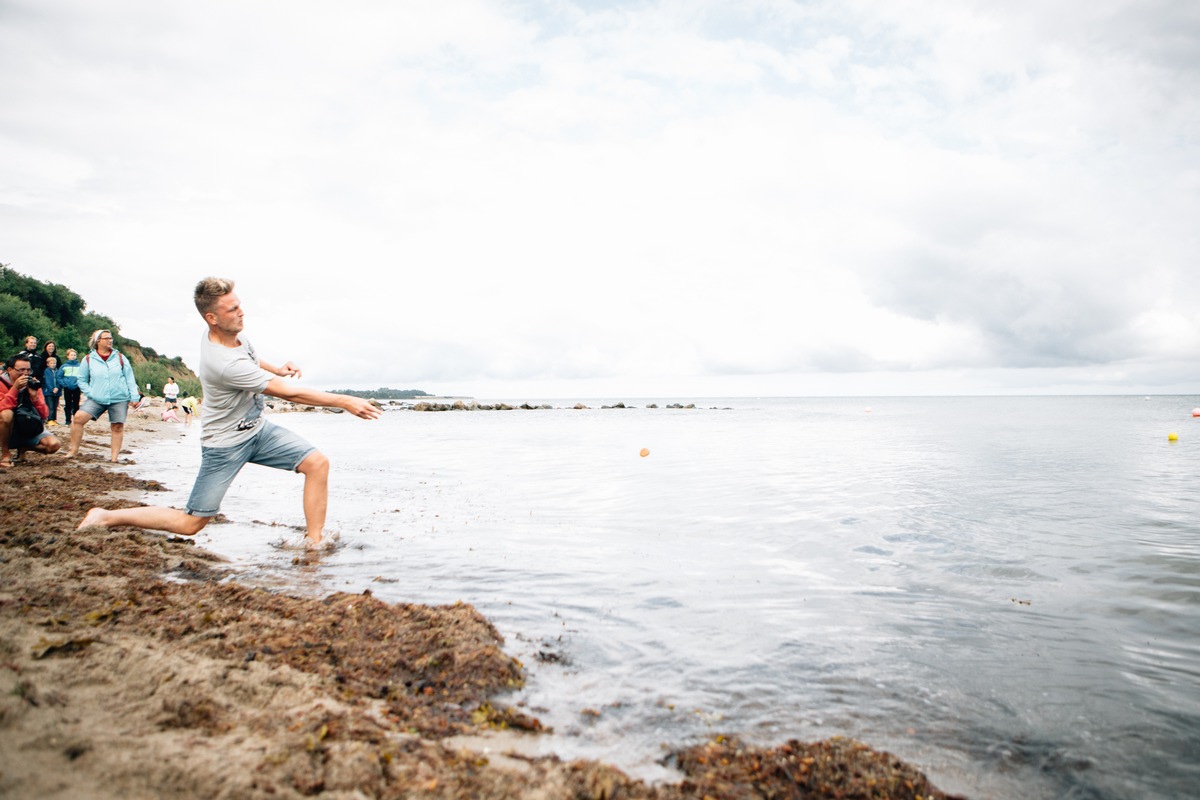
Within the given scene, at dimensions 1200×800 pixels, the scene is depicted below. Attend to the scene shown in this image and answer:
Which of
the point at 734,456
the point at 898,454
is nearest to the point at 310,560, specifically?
the point at 734,456

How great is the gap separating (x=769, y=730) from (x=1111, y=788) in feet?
5.44

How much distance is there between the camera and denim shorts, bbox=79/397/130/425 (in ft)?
39.1

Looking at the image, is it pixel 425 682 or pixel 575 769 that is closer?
pixel 575 769

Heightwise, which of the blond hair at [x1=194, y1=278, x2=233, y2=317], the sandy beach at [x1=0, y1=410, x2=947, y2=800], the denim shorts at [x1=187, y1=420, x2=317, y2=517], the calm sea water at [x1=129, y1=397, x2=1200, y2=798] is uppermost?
the blond hair at [x1=194, y1=278, x2=233, y2=317]

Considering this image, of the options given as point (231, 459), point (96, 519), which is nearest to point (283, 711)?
point (231, 459)

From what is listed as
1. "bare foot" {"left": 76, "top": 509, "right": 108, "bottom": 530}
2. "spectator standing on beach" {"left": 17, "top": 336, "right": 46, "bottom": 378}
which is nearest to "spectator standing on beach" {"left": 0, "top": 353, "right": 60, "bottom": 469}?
"spectator standing on beach" {"left": 17, "top": 336, "right": 46, "bottom": 378}

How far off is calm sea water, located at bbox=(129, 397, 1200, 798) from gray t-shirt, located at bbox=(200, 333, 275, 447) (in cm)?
139

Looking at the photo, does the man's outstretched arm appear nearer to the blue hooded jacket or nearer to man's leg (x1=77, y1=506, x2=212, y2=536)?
man's leg (x1=77, y1=506, x2=212, y2=536)

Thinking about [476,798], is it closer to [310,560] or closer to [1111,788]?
[1111,788]

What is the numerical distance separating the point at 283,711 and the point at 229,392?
12.5 feet

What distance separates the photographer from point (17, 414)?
1132 centimetres

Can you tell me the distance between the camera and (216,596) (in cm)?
488

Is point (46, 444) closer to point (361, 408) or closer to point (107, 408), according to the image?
point (107, 408)

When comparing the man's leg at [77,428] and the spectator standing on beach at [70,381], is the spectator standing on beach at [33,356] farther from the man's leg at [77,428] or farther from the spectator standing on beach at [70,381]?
the spectator standing on beach at [70,381]
